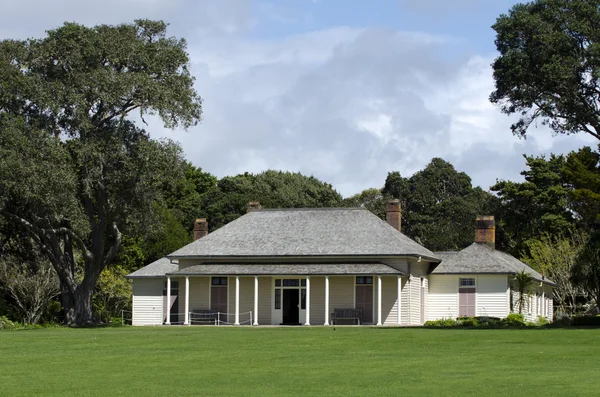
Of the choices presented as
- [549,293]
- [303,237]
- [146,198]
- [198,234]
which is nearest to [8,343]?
[146,198]

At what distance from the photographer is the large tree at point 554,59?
3356 cm

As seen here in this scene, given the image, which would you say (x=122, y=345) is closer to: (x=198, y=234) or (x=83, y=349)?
(x=83, y=349)

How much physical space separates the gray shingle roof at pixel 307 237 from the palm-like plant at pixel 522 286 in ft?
12.8

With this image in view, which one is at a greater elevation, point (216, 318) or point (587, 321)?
point (587, 321)

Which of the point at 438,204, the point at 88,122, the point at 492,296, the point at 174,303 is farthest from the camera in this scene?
the point at 438,204

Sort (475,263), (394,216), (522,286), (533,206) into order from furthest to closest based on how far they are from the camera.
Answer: (533,206)
(394,216)
(475,263)
(522,286)

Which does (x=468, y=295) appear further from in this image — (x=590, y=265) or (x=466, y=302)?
(x=590, y=265)

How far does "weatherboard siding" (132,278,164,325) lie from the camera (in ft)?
168

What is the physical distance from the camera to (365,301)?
46.9 metres

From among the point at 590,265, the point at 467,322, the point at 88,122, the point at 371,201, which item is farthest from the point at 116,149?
the point at 371,201

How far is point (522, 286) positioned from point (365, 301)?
7.09 m

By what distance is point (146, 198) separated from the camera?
43.5 m

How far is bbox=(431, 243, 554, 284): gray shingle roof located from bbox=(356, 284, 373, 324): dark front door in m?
4.05

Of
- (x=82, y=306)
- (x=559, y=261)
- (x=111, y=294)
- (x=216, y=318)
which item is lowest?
(x=216, y=318)
